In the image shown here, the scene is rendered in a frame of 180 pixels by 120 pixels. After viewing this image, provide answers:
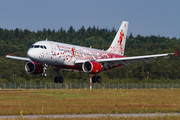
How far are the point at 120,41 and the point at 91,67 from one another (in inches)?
700

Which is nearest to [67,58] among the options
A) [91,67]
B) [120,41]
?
[91,67]

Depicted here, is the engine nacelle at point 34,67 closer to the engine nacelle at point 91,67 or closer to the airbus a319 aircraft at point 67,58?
the airbus a319 aircraft at point 67,58

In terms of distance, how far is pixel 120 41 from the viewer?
62844mm

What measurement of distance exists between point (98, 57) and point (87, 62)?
491cm

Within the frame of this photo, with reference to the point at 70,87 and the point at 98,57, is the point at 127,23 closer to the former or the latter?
the point at 98,57

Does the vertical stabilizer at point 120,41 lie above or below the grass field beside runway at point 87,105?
above

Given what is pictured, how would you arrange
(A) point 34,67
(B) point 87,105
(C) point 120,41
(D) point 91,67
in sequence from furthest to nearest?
(C) point 120,41
(A) point 34,67
(D) point 91,67
(B) point 87,105

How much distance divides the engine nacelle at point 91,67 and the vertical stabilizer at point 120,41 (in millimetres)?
12831

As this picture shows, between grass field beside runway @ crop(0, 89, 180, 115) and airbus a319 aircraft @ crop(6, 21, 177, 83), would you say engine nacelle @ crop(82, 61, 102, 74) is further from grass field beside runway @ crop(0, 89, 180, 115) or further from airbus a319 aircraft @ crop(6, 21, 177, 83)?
grass field beside runway @ crop(0, 89, 180, 115)

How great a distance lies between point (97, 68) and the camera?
46969 mm

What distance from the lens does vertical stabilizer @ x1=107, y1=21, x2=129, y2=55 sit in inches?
2394

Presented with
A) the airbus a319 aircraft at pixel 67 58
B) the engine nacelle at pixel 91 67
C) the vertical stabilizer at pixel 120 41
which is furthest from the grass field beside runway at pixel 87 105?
the vertical stabilizer at pixel 120 41

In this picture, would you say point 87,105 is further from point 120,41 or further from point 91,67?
point 120,41

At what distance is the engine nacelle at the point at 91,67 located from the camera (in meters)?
46.5
